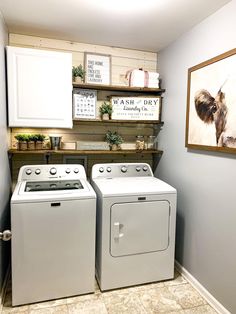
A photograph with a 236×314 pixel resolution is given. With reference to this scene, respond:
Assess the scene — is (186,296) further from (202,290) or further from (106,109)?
(106,109)

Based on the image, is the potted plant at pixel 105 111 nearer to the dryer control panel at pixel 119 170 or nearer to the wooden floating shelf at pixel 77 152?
the wooden floating shelf at pixel 77 152

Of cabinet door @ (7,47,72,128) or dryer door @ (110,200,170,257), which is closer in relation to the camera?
dryer door @ (110,200,170,257)

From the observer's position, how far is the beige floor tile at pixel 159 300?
1.88 m

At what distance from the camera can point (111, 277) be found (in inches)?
81.7

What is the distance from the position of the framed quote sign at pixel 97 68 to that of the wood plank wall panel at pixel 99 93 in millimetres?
62

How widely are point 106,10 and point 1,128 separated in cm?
129

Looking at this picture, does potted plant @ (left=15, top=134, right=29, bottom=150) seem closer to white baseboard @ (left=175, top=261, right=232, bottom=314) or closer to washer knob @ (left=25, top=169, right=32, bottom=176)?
washer knob @ (left=25, top=169, right=32, bottom=176)

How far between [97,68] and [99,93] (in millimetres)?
274

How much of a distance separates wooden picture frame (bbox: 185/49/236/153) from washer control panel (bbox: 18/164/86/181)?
3.79 ft

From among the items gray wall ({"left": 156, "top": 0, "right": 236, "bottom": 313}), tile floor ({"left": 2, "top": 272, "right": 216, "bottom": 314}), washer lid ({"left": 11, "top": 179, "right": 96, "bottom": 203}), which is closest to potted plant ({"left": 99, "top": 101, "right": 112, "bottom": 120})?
gray wall ({"left": 156, "top": 0, "right": 236, "bottom": 313})

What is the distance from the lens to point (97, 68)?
267 cm

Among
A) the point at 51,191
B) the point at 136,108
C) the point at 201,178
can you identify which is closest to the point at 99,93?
the point at 136,108

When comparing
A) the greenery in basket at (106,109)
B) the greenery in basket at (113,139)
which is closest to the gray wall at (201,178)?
the greenery in basket at (113,139)

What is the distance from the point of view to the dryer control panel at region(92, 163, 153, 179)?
257 centimetres
